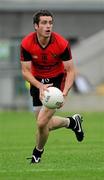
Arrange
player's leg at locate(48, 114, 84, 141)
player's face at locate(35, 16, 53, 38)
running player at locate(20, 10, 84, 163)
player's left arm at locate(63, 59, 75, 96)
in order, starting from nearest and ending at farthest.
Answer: player's face at locate(35, 16, 53, 38), running player at locate(20, 10, 84, 163), player's left arm at locate(63, 59, 75, 96), player's leg at locate(48, 114, 84, 141)

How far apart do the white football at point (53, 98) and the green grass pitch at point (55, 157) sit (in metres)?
0.86

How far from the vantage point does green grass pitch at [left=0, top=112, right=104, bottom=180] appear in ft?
37.8

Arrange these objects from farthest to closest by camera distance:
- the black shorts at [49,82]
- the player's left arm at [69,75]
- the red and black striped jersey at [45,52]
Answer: the black shorts at [49,82] → the player's left arm at [69,75] → the red and black striped jersey at [45,52]

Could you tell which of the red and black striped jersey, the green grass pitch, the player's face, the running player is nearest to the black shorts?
the running player

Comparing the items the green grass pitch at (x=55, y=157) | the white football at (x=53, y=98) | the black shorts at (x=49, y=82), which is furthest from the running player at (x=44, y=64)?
the green grass pitch at (x=55, y=157)

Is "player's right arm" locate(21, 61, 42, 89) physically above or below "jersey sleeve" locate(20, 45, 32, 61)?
below

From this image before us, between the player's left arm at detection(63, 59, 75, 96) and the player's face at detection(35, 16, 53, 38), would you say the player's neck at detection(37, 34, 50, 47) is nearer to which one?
the player's face at detection(35, 16, 53, 38)

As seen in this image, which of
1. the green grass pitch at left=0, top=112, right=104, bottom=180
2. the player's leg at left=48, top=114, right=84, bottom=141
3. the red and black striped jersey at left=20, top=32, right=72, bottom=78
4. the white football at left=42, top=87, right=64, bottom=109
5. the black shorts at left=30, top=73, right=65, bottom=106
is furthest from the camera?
the player's leg at left=48, top=114, right=84, bottom=141

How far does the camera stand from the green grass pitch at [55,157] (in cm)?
1152

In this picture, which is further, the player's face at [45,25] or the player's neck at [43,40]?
the player's neck at [43,40]

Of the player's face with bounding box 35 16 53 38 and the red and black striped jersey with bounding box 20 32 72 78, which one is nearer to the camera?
Result: the player's face with bounding box 35 16 53 38

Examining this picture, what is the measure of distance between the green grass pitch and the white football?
2.81 ft

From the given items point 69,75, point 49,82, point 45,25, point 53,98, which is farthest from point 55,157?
point 45,25

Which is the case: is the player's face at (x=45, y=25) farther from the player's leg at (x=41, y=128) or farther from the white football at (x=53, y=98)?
the player's leg at (x=41, y=128)
